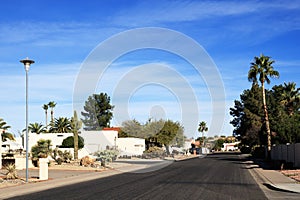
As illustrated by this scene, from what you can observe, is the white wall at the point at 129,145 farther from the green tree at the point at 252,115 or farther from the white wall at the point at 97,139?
the green tree at the point at 252,115

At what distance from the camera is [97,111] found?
116m

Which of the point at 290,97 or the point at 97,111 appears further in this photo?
the point at 97,111

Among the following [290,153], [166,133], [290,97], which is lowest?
[290,153]

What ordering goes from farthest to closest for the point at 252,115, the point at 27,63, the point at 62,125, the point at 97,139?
1. the point at 62,125
2. the point at 252,115
3. the point at 97,139
4. the point at 27,63

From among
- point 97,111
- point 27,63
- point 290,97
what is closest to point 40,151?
point 27,63

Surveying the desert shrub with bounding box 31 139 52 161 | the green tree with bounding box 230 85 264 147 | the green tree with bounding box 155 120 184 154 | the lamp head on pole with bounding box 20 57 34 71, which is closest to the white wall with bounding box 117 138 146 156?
the green tree with bounding box 155 120 184 154

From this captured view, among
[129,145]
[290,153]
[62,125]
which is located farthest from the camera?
[62,125]

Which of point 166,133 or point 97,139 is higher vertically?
point 166,133

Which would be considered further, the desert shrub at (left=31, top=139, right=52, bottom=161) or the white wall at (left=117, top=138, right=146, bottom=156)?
the white wall at (left=117, top=138, right=146, bottom=156)

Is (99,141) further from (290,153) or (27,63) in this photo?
(27,63)

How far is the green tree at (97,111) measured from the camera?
110062 mm

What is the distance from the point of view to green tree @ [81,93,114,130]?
361ft

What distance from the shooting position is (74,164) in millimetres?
40875

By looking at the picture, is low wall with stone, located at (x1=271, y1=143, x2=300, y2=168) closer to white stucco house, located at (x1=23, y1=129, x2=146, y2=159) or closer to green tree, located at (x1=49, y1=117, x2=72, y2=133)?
white stucco house, located at (x1=23, y1=129, x2=146, y2=159)
